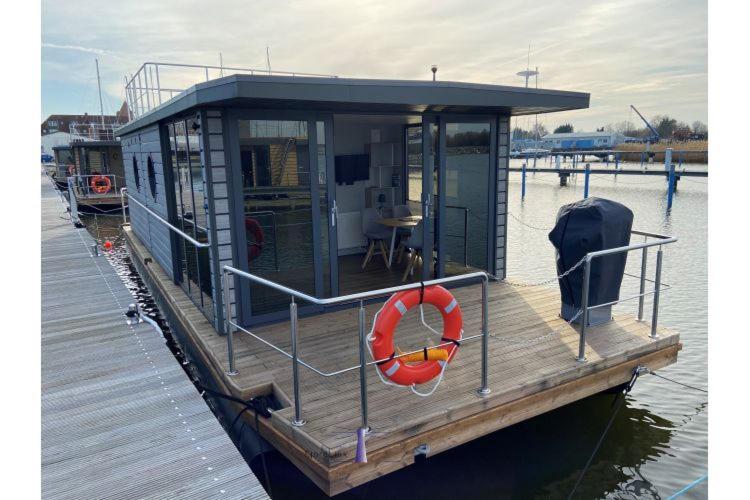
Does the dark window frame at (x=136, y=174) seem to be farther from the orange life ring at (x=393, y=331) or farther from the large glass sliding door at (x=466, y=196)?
the orange life ring at (x=393, y=331)

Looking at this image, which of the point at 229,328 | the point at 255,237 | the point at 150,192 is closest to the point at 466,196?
the point at 255,237

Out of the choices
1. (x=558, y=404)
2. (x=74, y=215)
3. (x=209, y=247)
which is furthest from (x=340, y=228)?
(x=74, y=215)

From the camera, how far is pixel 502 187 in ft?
18.4

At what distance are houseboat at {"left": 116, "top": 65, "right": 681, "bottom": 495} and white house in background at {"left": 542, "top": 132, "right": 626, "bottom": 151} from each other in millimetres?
56030

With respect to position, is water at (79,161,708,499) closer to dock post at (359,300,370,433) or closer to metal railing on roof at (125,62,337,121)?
dock post at (359,300,370,433)

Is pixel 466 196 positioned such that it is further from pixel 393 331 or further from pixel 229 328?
pixel 229 328

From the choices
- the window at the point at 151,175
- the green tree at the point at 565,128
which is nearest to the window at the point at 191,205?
the window at the point at 151,175

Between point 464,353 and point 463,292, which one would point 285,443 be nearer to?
point 464,353

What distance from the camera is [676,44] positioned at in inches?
263

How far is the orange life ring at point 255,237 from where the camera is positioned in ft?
14.0

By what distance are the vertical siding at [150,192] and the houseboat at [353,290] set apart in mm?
74

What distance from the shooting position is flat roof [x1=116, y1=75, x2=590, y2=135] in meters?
3.49

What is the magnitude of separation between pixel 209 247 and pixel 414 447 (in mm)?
2408
